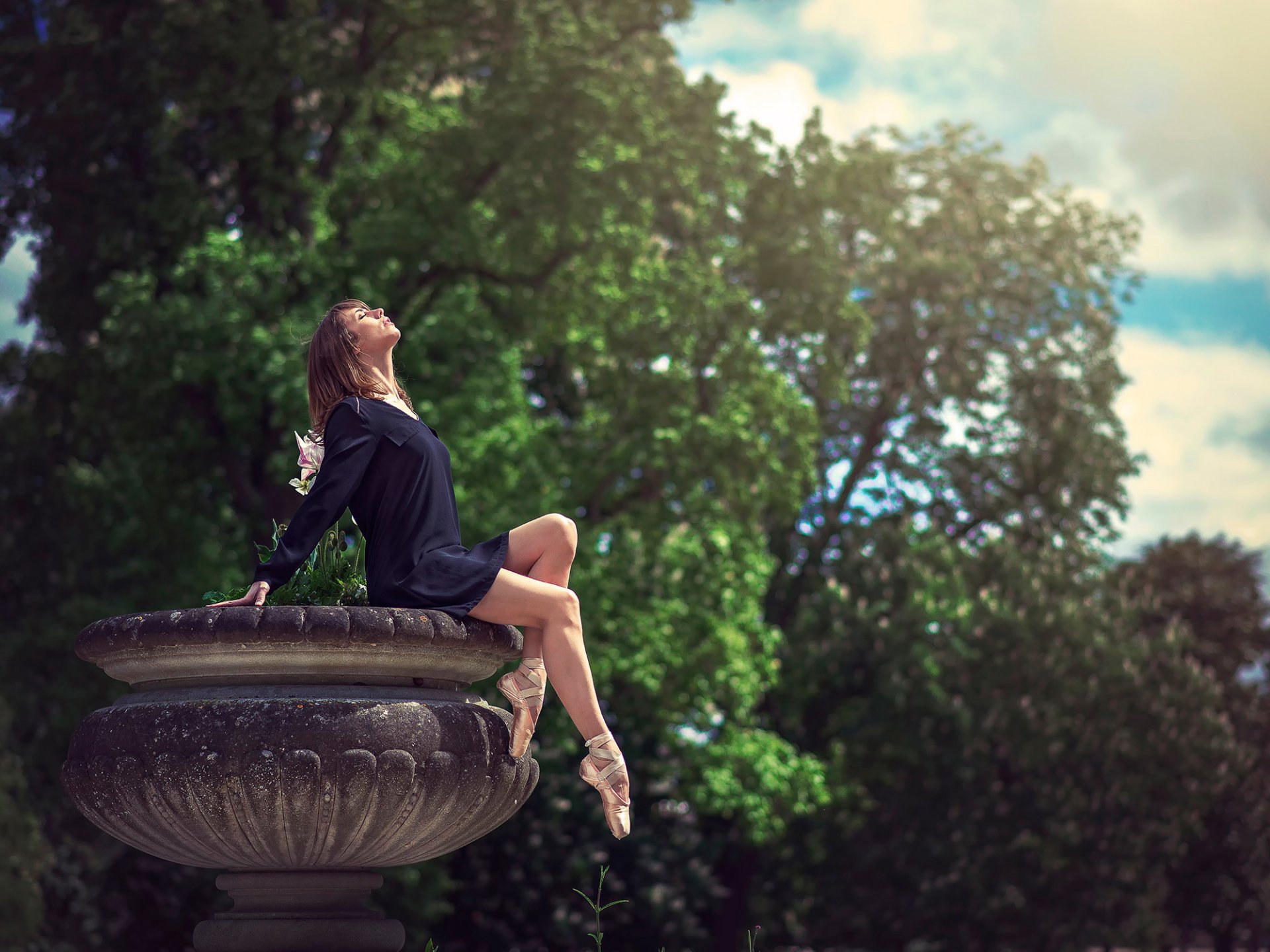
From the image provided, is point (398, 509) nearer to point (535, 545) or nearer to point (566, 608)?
Answer: point (535, 545)

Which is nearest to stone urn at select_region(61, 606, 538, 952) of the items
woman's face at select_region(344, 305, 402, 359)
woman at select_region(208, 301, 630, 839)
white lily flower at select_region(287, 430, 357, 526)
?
woman at select_region(208, 301, 630, 839)

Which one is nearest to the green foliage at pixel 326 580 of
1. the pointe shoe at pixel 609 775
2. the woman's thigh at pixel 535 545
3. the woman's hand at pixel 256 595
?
the woman's hand at pixel 256 595

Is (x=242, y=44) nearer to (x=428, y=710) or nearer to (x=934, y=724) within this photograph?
(x=428, y=710)

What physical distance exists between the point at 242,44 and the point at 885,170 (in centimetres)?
944

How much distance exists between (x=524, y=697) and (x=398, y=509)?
788 millimetres

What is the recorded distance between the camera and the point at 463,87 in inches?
632

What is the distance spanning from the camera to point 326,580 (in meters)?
5.34

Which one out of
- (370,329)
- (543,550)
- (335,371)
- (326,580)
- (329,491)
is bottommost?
(326,580)

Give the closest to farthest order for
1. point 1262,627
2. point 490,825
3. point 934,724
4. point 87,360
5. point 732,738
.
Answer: point 490,825, point 87,360, point 732,738, point 934,724, point 1262,627

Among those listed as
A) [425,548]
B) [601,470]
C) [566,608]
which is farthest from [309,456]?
[601,470]

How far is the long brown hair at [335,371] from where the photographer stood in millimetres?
5410

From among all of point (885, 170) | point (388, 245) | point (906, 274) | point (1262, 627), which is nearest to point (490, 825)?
point (388, 245)

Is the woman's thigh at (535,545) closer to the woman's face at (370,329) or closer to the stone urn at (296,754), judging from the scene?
the stone urn at (296,754)

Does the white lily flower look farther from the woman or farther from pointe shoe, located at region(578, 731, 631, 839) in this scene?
pointe shoe, located at region(578, 731, 631, 839)
